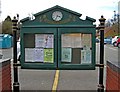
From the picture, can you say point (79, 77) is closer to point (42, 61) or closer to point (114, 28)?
point (42, 61)

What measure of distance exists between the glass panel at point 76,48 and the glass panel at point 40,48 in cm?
33

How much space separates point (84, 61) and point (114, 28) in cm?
7035

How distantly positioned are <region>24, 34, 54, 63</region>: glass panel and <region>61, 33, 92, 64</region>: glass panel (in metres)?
0.33

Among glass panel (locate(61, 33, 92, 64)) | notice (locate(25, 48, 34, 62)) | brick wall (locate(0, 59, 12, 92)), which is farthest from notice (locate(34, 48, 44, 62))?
brick wall (locate(0, 59, 12, 92))

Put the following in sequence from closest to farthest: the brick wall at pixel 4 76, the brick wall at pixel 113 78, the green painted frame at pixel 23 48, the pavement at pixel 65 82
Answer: the brick wall at pixel 113 78 → the brick wall at pixel 4 76 → the green painted frame at pixel 23 48 → the pavement at pixel 65 82

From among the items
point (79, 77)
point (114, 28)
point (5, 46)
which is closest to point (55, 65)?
point (79, 77)

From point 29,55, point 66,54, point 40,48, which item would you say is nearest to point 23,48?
point 29,55

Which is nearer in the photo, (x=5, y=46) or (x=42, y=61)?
(x=42, y=61)

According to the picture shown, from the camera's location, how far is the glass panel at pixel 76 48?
7562 millimetres

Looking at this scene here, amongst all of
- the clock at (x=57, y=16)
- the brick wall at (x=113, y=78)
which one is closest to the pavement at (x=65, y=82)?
the brick wall at (x=113, y=78)

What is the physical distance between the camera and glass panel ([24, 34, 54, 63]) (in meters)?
7.54

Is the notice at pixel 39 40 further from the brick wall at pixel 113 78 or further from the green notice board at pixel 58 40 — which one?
the brick wall at pixel 113 78

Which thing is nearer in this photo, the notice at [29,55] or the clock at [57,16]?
the clock at [57,16]

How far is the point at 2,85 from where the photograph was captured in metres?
6.62
